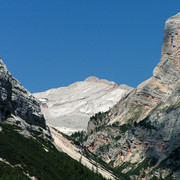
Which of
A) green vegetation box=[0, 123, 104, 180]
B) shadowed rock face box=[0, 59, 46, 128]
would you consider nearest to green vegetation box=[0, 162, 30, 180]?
green vegetation box=[0, 123, 104, 180]

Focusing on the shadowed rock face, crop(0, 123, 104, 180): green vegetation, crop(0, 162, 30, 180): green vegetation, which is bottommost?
crop(0, 162, 30, 180): green vegetation

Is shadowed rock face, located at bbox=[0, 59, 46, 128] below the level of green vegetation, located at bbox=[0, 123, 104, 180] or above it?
above

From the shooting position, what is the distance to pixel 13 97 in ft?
462

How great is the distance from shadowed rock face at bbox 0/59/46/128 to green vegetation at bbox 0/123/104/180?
963cm

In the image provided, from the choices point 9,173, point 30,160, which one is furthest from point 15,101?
point 9,173

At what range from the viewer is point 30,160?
91.6 m

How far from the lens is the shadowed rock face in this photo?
400 feet

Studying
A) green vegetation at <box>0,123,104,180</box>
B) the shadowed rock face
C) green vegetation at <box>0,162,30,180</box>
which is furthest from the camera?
the shadowed rock face

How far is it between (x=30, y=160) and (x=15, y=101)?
5327 centimetres

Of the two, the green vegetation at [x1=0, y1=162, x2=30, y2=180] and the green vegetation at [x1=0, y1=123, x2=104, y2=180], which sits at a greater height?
the green vegetation at [x1=0, y1=123, x2=104, y2=180]

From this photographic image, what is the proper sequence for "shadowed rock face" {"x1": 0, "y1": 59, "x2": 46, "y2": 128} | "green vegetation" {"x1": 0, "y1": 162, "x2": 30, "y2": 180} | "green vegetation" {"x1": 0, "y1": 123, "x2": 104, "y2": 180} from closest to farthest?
"green vegetation" {"x1": 0, "y1": 162, "x2": 30, "y2": 180}
"green vegetation" {"x1": 0, "y1": 123, "x2": 104, "y2": 180}
"shadowed rock face" {"x1": 0, "y1": 59, "x2": 46, "y2": 128}

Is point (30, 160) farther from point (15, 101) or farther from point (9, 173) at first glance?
point (15, 101)

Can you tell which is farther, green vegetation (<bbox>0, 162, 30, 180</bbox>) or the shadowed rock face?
the shadowed rock face

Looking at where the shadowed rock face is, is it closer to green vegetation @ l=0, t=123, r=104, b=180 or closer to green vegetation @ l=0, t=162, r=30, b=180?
green vegetation @ l=0, t=123, r=104, b=180
